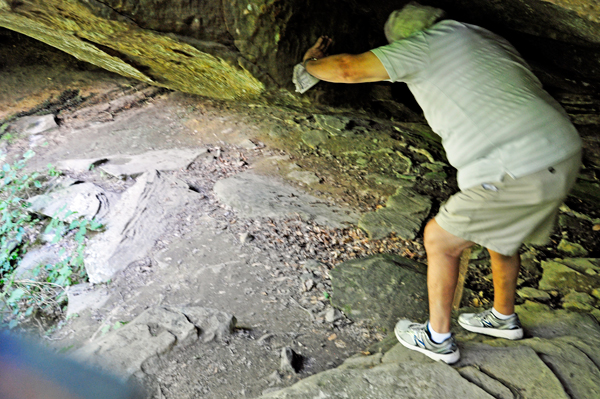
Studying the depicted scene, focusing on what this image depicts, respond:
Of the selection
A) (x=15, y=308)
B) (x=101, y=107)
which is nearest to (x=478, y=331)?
(x=15, y=308)

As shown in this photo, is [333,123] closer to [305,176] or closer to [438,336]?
[305,176]

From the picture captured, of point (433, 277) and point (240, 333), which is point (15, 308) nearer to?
point (240, 333)

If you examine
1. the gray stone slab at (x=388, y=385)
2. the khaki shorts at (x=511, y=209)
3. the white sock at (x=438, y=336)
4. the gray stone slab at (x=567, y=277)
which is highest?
the khaki shorts at (x=511, y=209)

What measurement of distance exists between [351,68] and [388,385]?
1.67 meters

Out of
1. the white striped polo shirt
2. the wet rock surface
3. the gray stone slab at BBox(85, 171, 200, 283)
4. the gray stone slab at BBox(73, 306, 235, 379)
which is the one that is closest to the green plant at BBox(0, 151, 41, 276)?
the wet rock surface

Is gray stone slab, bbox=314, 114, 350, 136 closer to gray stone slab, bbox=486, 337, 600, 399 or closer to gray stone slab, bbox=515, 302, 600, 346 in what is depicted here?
gray stone slab, bbox=515, 302, 600, 346

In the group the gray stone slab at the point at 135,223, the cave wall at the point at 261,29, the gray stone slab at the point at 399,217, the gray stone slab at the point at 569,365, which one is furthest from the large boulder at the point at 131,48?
the gray stone slab at the point at 569,365

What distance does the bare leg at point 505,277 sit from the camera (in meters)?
2.40

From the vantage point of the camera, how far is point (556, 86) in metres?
4.05

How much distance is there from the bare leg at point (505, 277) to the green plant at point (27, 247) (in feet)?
11.1

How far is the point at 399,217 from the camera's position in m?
4.25

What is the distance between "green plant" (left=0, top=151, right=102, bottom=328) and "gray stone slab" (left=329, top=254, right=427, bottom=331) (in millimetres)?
2396

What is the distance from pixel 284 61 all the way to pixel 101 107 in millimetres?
4879

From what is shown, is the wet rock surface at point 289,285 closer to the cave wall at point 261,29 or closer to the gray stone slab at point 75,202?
the gray stone slab at point 75,202
